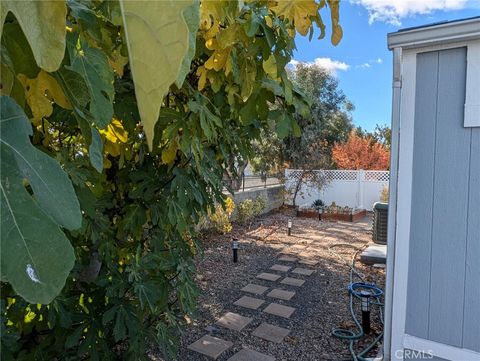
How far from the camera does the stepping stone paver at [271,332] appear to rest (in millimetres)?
3309

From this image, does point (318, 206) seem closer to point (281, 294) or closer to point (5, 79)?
point (281, 294)

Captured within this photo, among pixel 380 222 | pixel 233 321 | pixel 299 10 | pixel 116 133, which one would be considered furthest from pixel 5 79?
pixel 380 222

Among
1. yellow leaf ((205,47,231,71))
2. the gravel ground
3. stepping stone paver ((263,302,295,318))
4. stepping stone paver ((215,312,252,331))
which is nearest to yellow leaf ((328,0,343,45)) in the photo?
yellow leaf ((205,47,231,71))

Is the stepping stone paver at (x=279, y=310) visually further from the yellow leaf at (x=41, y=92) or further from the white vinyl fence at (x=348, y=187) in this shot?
the white vinyl fence at (x=348, y=187)

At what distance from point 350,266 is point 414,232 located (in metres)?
3.43

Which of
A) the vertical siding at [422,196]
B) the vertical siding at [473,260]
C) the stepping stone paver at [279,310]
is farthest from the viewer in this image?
the stepping stone paver at [279,310]

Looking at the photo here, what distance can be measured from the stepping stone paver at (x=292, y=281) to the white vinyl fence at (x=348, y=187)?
23.7 feet

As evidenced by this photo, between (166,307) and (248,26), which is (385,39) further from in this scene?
(166,307)

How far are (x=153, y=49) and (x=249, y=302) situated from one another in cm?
423

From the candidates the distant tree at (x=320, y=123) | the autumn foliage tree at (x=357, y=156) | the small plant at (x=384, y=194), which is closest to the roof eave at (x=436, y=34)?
the small plant at (x=384, y=194)

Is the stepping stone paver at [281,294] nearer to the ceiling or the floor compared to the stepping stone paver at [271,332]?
nearer to the ceiling

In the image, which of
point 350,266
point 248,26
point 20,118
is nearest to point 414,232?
point 248,26

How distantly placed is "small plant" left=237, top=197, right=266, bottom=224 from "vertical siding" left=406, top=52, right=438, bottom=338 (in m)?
6.41

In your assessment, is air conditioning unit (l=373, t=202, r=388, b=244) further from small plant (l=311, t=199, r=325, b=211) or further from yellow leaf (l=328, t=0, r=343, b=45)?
yellow leaf (l=328, t=0, r=343, b=45)
